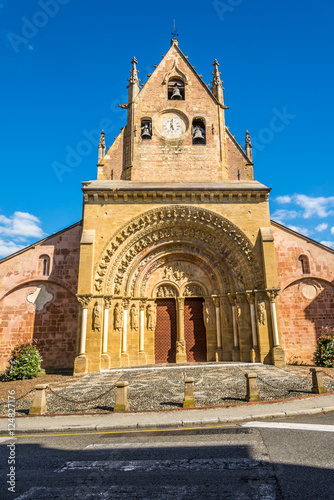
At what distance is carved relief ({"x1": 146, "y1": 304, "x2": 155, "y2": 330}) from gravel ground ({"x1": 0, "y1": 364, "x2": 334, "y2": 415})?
272 centimetres

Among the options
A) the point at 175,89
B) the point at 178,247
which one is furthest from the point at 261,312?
the point at 175,89

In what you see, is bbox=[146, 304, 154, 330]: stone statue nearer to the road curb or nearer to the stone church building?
the stone church building

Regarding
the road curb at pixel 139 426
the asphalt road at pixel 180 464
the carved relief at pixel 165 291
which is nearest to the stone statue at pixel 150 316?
the carved relief at pixel 165 291

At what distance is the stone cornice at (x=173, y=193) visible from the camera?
51.2 ft

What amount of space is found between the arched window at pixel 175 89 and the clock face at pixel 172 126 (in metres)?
1.48

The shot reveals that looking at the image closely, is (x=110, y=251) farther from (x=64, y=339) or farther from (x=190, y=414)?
(x=190, y=414)

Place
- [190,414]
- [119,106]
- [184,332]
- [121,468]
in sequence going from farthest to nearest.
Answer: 1. [119,106]
2. [184,332]
3. [190,414]
4. [121,468]

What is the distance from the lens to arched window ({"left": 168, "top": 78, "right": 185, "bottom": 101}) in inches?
728

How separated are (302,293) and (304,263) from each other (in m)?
1.55

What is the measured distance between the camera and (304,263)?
16297 millimetres

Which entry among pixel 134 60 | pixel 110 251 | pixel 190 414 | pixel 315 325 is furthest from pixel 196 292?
pixel 134 60

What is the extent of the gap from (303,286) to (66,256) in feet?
39.9

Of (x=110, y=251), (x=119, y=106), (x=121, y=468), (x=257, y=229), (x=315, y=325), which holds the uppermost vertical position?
(x=119, y=106)

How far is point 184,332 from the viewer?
16.2 metres
